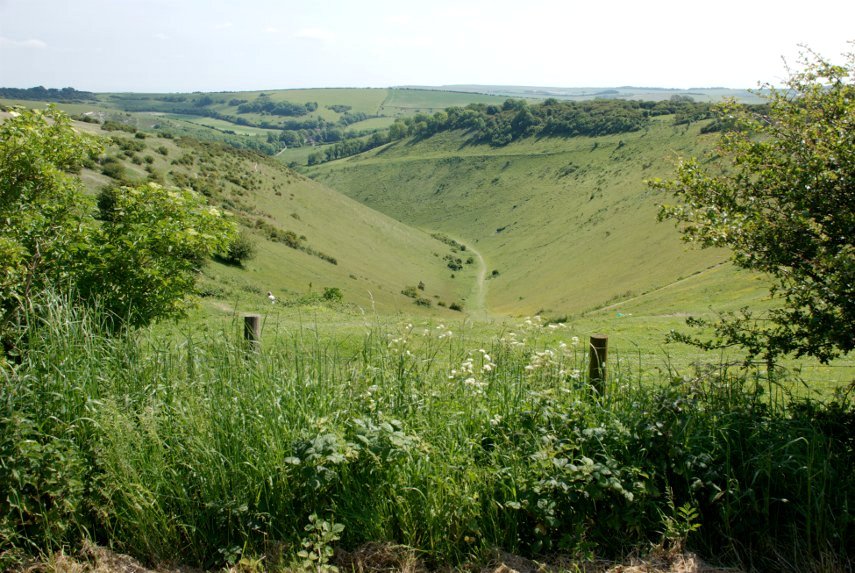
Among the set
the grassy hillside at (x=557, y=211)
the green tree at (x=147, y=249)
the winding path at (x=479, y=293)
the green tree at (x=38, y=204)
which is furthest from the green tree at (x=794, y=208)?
the winding path at (x=479, y=293)

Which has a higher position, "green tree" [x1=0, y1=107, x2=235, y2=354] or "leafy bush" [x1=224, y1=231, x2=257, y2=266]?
"green tree" [x1=0, y1=107, x2=235, y2=354]

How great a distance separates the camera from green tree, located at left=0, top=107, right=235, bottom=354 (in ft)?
22.0

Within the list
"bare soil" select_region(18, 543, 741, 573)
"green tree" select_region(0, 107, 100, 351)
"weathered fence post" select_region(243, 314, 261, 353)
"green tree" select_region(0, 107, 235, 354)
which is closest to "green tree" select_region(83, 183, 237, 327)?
"green tree" select_region(0, 107, 235, 354)

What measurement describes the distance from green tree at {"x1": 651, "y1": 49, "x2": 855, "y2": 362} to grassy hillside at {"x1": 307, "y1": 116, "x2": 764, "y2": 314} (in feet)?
2.49

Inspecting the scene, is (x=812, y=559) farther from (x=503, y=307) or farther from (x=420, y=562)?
(x=503, y=307)

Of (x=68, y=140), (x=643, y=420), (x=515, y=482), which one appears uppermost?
(x=68, y=140)

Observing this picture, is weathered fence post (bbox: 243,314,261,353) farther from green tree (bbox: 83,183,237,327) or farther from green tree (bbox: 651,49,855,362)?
green tree (bbox: 651,49,855,362)

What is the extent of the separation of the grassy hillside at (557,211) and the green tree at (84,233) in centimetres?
574

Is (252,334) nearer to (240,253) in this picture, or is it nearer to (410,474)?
(410,474)

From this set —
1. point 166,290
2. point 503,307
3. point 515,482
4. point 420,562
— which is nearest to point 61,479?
point 420,562

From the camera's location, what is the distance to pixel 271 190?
64.6 meters

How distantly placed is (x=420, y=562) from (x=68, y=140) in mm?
6487

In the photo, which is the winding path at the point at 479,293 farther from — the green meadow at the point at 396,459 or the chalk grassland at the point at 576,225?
the green meadow at the point at 396,459

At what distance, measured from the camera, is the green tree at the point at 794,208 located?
4953 millimetres
